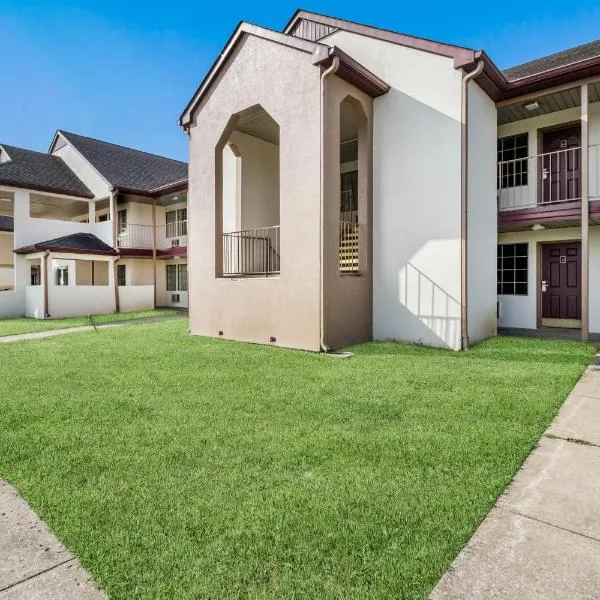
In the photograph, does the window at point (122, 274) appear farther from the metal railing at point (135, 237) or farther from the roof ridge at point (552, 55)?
the roof ridge at point (552, 55)

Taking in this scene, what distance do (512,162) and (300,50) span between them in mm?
6188

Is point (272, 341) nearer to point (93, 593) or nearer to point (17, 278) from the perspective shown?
point (93, 593)

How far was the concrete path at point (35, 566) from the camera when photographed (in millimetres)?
1959

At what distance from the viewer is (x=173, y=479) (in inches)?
119

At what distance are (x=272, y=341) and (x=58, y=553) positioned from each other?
266 inches

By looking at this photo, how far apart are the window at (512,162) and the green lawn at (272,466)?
587 cm

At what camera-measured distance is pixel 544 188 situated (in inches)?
405

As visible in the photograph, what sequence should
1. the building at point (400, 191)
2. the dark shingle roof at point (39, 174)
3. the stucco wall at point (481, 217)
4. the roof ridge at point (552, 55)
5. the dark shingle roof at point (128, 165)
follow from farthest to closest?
the dark shingle roof at point (128, 165), the dark shingle roof at point (39, 174), the roof ridge at point (552, 55), the stucco wall at point (481, 217), the building at point (400, 191)

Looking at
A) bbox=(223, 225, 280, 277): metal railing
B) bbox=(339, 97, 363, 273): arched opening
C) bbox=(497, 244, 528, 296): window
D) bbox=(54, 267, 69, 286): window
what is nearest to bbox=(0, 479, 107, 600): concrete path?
bbox=(339, 97, 363, 273): arched opening

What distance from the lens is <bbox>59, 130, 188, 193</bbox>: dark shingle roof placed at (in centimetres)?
1923

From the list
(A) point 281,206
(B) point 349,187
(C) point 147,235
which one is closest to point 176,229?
(C) point 147,235

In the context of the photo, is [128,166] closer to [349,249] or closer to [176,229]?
[176,229]

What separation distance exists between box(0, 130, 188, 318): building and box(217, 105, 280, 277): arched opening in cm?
629

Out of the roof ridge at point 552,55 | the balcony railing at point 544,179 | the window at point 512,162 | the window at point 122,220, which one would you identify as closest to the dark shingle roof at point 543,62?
the roof ridge at point 552,55
